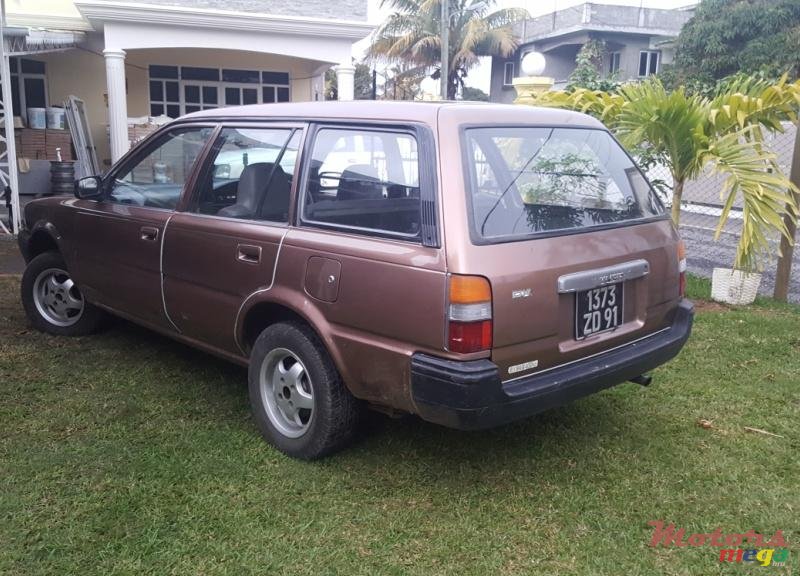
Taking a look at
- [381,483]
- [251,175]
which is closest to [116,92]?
[251,175]

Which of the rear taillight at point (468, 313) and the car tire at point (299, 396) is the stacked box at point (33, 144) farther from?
the rear taillight at point (468, 313)

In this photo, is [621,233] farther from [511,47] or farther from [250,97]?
[511,47]

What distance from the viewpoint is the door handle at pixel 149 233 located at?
431 centimetres

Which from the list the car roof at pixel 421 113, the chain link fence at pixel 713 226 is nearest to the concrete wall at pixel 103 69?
the chain link fence at pixel 713 226

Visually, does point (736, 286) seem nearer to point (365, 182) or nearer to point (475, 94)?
point (365, 182)

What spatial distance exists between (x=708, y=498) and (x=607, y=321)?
3.00 ft

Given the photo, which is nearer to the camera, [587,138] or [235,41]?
[587,138]

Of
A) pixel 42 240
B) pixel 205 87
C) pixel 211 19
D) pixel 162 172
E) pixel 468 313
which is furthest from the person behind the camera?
pixel 205 87

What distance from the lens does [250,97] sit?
54.6 ft

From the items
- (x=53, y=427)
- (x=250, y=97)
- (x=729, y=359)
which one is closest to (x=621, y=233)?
(x=729, y=359)

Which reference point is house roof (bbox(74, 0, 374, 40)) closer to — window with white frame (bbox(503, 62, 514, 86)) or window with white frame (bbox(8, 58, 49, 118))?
window with white frame (bbox(8, 58, 49, 118))

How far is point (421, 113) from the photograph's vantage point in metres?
3.27

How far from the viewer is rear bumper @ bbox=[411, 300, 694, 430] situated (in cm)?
288

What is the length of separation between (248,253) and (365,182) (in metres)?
0.75
